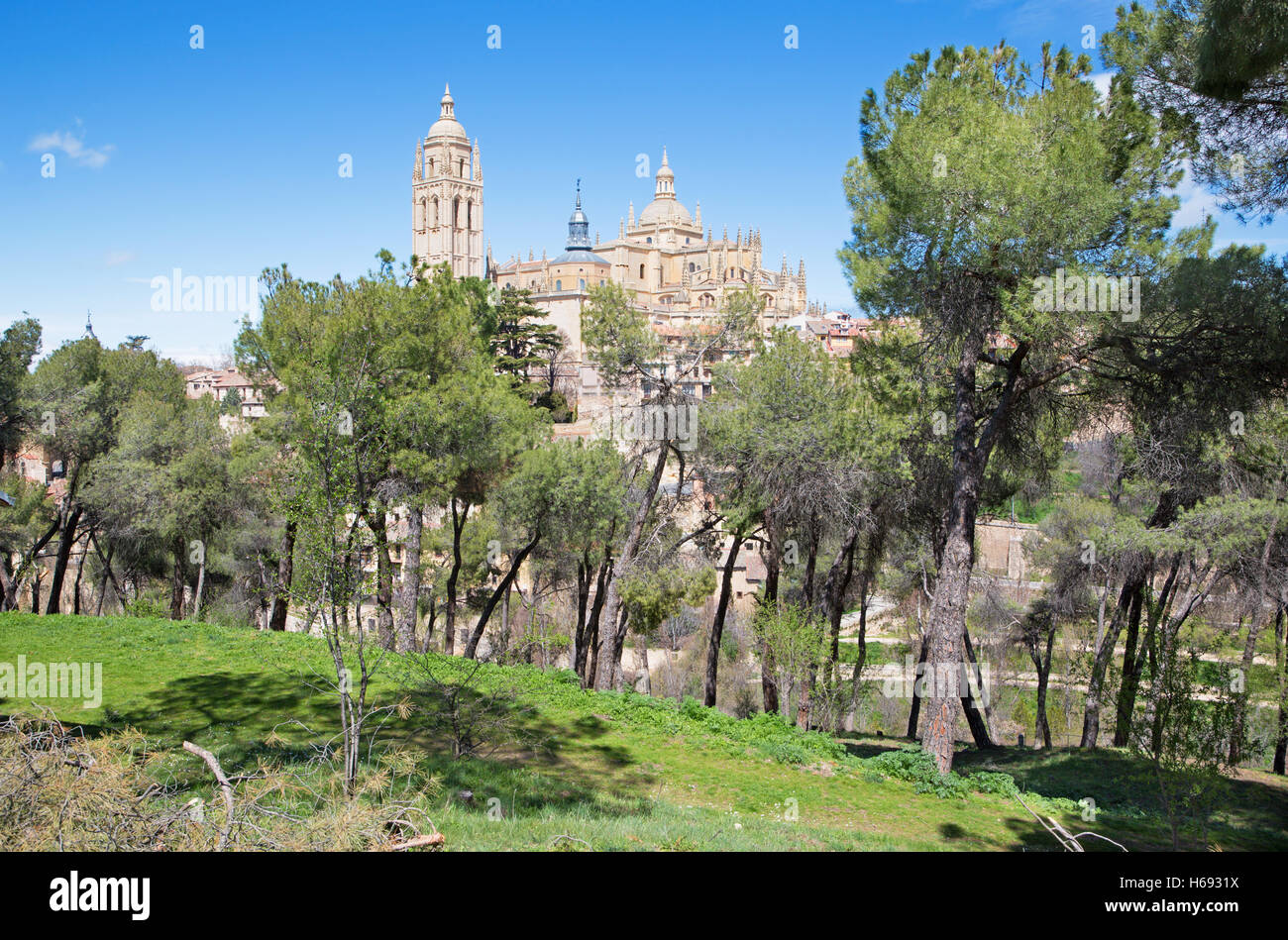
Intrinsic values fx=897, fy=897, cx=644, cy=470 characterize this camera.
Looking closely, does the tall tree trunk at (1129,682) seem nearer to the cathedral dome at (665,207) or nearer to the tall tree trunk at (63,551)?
the tall tree trunk at (63,551)

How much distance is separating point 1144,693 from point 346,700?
6.47 meters

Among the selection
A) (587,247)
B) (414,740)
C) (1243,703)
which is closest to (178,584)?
(414,740)

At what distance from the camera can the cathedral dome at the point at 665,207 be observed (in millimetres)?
113125

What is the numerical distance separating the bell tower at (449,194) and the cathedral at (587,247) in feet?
0.40

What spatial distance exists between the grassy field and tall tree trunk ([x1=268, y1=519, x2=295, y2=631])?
1067 millimetres

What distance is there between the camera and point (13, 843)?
3.85 meters

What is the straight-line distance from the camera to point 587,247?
110m

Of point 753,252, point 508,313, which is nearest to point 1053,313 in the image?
point 508,313

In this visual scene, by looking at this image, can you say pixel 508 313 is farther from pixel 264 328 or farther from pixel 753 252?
pixel 753 252

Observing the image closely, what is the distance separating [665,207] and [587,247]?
12774mm

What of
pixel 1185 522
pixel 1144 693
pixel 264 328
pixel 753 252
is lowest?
pixel 1144 693

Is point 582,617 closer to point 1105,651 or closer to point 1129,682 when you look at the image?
point 1105,651

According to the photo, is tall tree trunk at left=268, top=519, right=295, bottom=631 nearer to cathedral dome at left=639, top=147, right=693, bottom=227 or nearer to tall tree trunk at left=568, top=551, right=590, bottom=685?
tall tree trunk at left=568, top=551, right=590, bottom=685

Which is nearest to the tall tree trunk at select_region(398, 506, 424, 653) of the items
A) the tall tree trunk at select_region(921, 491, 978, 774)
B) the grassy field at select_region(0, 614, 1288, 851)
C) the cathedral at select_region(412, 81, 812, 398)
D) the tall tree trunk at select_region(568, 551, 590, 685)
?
the grassy field at select_region(0, 614, 1288, 851)
